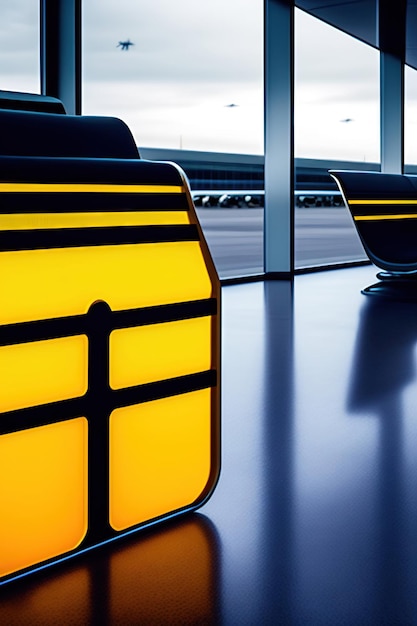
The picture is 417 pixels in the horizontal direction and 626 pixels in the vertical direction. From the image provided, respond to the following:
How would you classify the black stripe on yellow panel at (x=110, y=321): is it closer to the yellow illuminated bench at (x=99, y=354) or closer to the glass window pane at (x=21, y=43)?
the yellow illuminated bench at (x=99, y=354)

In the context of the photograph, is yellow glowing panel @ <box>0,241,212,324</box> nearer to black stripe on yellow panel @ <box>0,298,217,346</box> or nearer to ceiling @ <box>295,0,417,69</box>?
black stripe on yellow panel @ <box>0,298,217,346</box>

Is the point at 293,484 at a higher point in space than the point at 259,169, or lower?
lower

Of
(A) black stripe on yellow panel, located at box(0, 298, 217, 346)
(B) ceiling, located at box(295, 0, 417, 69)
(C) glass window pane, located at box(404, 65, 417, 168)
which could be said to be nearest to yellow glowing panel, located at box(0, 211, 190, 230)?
(A) black stripe on yellow panel, located at box(0, 298, 217, 346)

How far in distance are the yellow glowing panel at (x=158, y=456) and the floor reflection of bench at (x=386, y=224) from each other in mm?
4549

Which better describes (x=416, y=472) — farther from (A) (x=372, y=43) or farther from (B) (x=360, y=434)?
(A) (x=372, y=43)

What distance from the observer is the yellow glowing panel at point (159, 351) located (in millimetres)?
1661

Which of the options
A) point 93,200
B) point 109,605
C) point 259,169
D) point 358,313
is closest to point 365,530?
point 109,605

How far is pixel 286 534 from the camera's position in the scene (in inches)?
68.3

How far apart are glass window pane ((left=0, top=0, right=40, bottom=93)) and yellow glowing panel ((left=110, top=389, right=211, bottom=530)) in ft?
11.5

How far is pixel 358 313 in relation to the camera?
520 cm

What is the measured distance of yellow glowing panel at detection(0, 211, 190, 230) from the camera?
1.50 meters

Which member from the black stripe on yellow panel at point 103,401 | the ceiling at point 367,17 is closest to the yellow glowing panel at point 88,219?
the black stripe on yellow panel at point 103,401

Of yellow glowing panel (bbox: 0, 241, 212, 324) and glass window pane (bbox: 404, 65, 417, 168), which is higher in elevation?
glass window pane (bbox: 404, 65, 417, 168)

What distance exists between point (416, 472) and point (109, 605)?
101 cm
